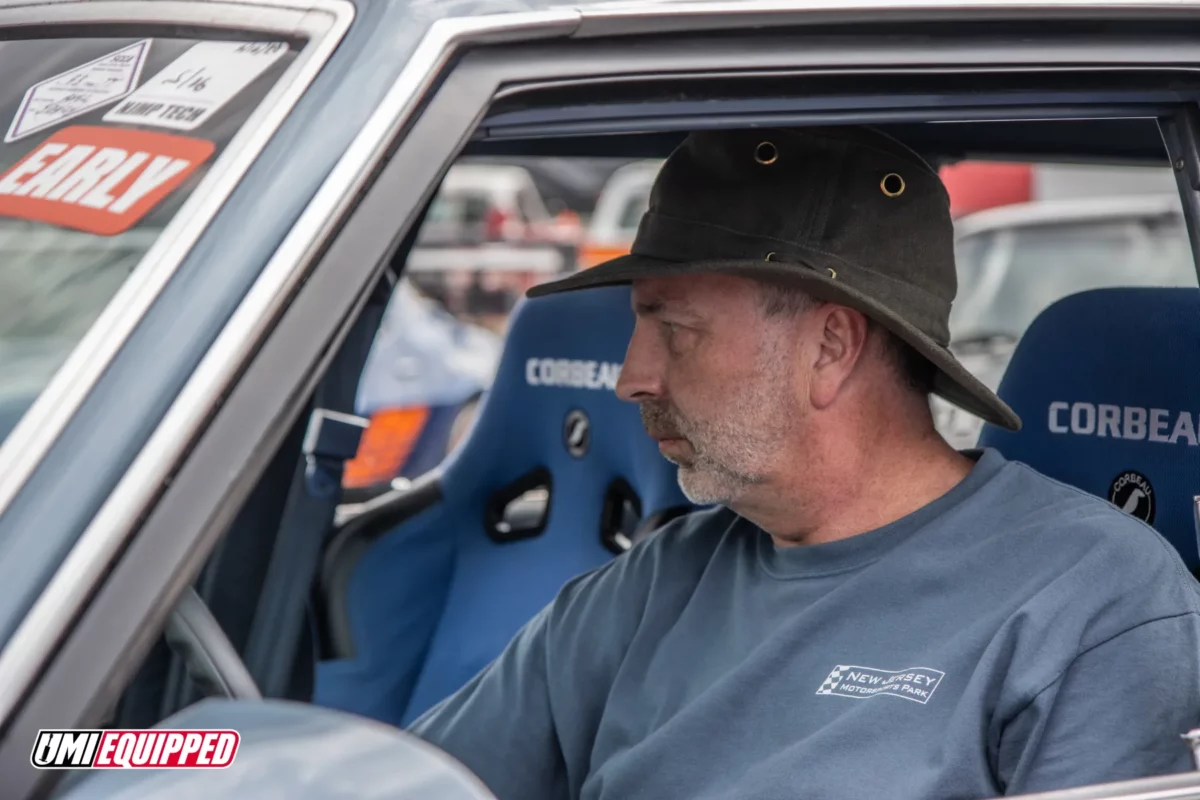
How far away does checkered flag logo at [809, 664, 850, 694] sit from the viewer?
1.54m

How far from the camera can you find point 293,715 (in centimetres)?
96

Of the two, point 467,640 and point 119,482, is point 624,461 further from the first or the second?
point 119,482

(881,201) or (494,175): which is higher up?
(494,175)

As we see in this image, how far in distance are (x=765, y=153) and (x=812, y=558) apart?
44cm

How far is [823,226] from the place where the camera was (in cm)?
167

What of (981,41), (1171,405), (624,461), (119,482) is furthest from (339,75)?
(624,461)

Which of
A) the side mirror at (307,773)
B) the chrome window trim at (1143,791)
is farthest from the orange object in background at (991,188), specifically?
the side mirror at (307,773)

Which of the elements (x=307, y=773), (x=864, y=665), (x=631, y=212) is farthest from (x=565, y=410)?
(x=631, y=212)

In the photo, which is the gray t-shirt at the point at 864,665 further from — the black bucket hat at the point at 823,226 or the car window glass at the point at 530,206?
the car window glass at the point at 530,206

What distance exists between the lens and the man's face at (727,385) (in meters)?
1.72

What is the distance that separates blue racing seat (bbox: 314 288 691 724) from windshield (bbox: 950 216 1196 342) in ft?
11.0

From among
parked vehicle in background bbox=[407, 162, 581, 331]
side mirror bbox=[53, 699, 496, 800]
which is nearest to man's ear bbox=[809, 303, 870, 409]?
side mirror bbox=[53, 699, 496, 800]

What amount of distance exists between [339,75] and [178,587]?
1.18 ft

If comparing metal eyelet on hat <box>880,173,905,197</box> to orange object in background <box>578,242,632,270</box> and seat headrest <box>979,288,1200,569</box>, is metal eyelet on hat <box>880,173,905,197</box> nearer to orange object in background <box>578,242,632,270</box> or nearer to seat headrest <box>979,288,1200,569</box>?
seat headrest <box>979,288,1200,569</box>
